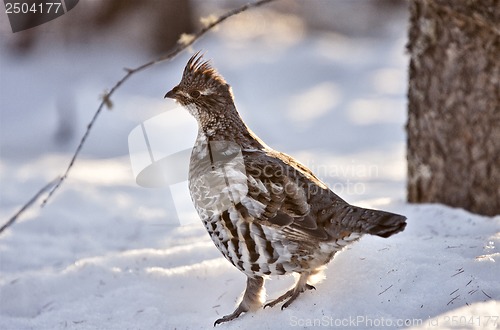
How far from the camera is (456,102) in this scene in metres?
5.15

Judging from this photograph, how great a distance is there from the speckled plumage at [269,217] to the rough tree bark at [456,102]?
1.70 metres

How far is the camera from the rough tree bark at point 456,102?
4.92 m

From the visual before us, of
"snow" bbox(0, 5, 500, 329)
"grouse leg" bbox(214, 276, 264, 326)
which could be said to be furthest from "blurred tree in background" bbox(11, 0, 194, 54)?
"grouse leg" bbox(214, 276, 264, 326)

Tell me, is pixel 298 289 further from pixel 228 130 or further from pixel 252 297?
pixel 228 130

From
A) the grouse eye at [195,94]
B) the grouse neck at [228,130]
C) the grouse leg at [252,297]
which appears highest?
the grouse eye at [195,94]

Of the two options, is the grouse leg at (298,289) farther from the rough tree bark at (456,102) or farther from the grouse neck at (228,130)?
the rough tree bark at (456,102)

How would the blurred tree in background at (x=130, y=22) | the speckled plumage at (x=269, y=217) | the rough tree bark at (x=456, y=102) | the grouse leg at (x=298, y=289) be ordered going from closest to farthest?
the speckled plumage at (x=269, y=217), the grouse leg at (x=298, y=289), the rough tree bark at (x=456, y=102), the blurred tree in background at (x=130, y=22)

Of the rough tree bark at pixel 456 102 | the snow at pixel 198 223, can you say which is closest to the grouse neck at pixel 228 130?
the snow at pixel 198 223

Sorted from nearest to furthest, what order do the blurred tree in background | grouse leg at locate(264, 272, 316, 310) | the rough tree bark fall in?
grouse leg at locate(264, 272, 316, 310) → the rough tree bark → the blurred tree in background

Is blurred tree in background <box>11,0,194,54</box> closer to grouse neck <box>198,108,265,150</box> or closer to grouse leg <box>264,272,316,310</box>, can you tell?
grouse neck <box>198,108,265,150</box>

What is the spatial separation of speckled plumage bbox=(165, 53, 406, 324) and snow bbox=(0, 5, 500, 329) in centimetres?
23

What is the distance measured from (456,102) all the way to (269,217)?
2178 mm

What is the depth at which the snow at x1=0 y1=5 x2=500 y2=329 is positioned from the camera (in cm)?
372

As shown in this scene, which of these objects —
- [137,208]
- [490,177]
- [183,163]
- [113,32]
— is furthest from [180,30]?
[490,177]
